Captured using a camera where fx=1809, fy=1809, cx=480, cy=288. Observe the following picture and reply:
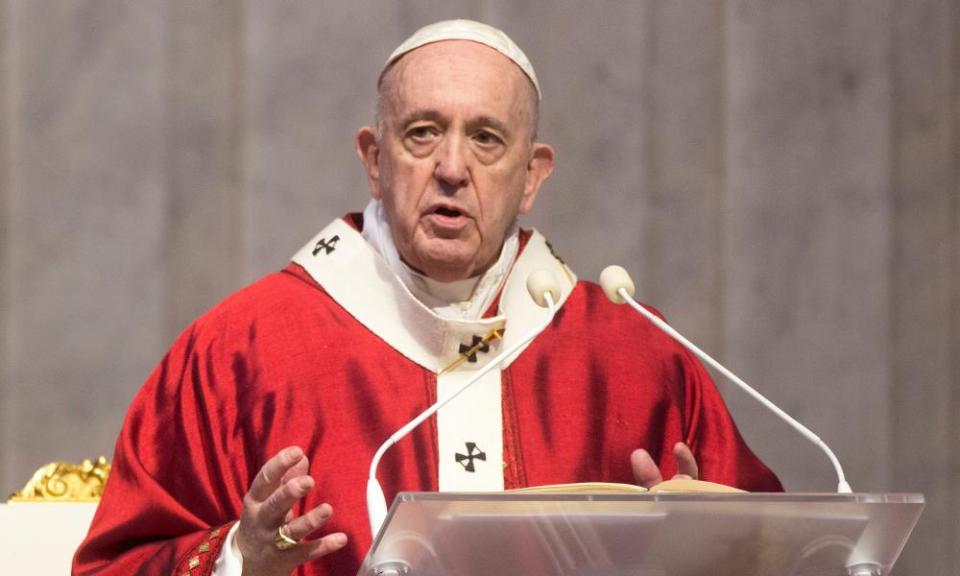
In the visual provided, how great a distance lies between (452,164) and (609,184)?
1.64 metres

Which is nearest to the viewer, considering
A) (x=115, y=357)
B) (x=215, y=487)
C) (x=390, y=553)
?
(x=390, y=553)

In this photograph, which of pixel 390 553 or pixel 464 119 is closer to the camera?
pixel 390 553

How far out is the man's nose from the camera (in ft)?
11.3

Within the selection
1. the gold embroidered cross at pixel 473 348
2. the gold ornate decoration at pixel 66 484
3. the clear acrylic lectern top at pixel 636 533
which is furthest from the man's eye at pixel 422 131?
the clear acrylic lectern top at pixel 636 533

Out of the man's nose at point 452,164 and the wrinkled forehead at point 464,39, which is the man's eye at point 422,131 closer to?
the man's nose at point 452,164

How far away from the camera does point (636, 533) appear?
240 cm

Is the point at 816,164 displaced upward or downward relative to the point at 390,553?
upward

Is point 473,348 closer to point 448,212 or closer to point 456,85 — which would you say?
point 448,212

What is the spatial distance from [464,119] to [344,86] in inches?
57.8

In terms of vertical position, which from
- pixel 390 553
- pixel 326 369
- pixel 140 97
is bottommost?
pixel 390 553

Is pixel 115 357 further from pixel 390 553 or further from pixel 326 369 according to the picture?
pixel 390 553

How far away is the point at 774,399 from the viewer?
4.98m

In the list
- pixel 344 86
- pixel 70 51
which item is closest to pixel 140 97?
pixel 70 51

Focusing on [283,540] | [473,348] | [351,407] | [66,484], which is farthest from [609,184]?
[283,540]
